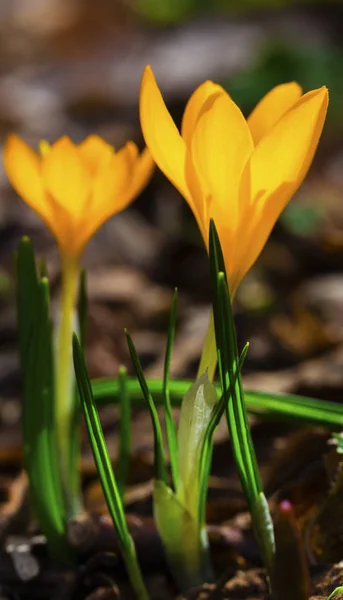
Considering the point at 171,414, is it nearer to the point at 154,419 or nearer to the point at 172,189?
the point at 154,419

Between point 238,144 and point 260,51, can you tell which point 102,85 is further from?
point 238,144

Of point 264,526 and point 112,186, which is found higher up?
point 112,186

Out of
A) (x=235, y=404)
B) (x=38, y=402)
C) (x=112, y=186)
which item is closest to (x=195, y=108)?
(x=112, y=186)

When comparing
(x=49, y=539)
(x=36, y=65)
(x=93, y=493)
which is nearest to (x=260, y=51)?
(x=36, y=65)

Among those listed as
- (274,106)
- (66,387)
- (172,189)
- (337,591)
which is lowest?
(337,591)

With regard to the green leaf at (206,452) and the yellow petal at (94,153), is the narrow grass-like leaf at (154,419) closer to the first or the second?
the green leaf at (206,452)

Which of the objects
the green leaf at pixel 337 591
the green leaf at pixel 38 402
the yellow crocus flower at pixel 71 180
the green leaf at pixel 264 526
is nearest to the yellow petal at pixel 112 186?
the yellow crocus flower at pixel 71 180

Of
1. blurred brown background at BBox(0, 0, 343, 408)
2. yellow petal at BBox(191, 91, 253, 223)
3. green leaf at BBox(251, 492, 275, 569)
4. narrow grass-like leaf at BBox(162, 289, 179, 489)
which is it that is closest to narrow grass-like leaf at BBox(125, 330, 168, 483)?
narrow grass-like leaf at BBox(162, 289, 179, 489)
